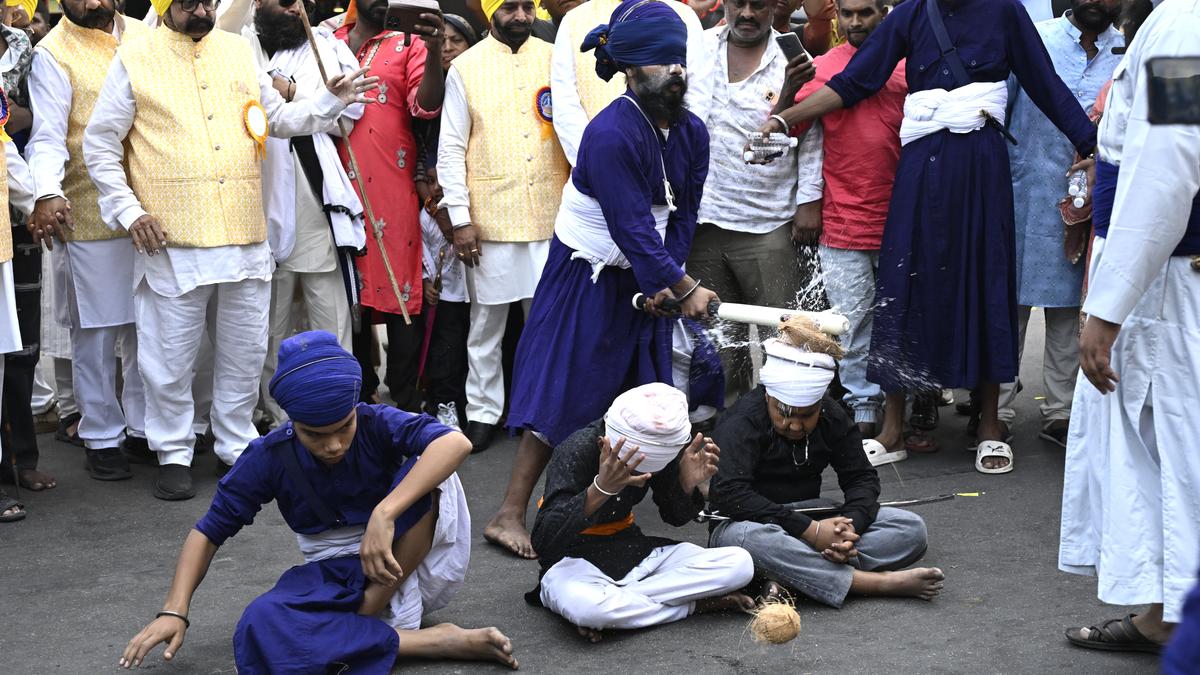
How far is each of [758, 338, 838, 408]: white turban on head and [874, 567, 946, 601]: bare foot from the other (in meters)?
0.63

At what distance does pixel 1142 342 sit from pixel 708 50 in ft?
10.4

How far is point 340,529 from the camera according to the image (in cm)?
447

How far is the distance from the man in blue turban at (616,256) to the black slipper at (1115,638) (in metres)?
1.61

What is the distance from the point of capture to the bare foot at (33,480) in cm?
638

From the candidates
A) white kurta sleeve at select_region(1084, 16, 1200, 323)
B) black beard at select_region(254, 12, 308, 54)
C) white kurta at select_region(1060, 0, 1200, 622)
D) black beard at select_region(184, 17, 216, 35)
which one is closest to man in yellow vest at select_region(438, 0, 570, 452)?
black beard at select_region(254, 12, 308, 54)

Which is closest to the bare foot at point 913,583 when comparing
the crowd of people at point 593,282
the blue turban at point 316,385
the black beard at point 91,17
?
the crowd of people at point 593,282

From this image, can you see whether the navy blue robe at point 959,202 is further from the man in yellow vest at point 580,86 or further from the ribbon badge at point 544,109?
the ribbon badge at point 544,109

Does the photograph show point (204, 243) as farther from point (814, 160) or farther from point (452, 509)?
point (814, 160)

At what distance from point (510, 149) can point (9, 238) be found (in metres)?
2.20

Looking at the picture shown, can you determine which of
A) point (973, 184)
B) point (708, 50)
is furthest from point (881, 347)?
point (708, 50)

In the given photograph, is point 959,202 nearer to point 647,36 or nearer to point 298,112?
point 647,36

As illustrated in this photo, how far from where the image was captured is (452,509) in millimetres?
4492

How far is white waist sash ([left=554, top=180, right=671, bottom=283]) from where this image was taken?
531 centimetres

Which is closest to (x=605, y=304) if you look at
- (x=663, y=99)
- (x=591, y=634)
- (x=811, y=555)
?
(x=663, y=99)
